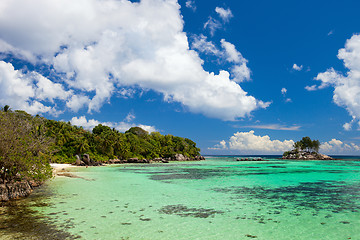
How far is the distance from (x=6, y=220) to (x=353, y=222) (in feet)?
57.8

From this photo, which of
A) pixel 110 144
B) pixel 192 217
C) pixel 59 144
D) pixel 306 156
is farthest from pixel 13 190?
pixel 306 156

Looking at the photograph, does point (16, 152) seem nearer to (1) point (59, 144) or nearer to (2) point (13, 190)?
(2) point (13, 190)

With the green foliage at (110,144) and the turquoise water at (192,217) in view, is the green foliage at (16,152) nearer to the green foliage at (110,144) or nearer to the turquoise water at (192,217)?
the turquoise water at (192,217)

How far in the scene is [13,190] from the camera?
55.3ft

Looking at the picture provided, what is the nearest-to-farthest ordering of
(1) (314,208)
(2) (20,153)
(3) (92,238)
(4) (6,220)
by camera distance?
(3) (92,238)
(4) (6,220)
(1) (314,208)
(2) (20,153)

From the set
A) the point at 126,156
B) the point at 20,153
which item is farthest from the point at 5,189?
the point at 126,156

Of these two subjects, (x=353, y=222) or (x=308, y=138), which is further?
(x=308, y=138)

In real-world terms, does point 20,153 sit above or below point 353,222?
above

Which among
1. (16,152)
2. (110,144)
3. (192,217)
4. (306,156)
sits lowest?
(192,217)

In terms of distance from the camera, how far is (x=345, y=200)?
58.6ft

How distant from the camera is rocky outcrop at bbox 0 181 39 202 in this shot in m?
15.8

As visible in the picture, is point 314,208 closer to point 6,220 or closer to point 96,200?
point 96,200

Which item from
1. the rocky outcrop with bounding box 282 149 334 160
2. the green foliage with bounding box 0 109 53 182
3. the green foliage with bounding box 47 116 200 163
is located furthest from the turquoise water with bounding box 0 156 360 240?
the rocky outcrop with bounding box 282 149 334 160

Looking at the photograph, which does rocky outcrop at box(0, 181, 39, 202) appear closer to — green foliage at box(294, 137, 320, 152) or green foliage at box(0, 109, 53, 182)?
green foliage at box(0, 109, 53, 182)
